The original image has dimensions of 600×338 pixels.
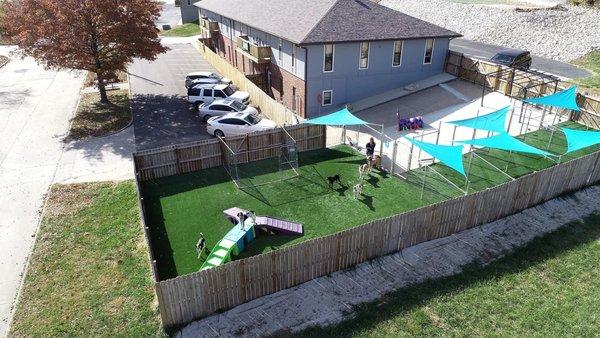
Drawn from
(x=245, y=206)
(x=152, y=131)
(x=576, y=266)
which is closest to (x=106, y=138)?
(x=152, y=131)

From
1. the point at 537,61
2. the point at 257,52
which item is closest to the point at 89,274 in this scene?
the point at 257,52

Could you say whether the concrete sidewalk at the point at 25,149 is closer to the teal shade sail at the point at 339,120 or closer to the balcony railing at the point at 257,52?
the balcony railing at the point at 257,52

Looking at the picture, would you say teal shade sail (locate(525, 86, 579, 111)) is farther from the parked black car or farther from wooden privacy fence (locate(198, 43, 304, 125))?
wooden privacy fence (locate(198, 43, 304, 125))

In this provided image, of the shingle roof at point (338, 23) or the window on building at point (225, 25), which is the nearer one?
the shingle roof at point (338, 23)

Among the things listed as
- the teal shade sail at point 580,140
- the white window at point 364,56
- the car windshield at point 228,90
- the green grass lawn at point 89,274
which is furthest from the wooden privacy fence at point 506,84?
the green grass lawn at point 89,274

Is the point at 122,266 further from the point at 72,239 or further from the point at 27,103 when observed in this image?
the point at 27,103
